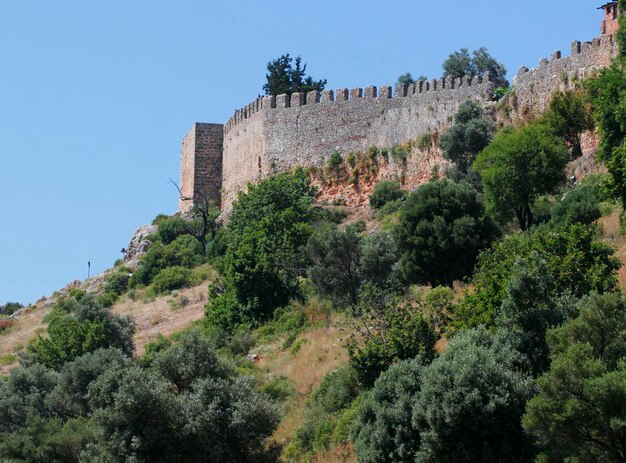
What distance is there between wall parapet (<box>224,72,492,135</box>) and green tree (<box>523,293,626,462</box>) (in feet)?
80.2

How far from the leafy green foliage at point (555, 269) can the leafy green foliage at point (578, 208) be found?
5.57 metres

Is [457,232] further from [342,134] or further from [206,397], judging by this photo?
[342,134]

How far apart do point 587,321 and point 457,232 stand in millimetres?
11930

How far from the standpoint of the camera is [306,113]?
51.0 meters

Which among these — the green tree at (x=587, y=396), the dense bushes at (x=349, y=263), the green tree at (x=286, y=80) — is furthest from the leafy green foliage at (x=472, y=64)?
the green tree at (x=587, y=396)

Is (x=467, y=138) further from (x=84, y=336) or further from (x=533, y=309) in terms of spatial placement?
(x=533, y=309)

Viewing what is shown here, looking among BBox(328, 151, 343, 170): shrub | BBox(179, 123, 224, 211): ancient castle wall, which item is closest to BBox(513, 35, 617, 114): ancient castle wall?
BBox(328, 151, 343, 170): shrub

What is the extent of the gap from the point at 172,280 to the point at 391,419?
83.4 ft

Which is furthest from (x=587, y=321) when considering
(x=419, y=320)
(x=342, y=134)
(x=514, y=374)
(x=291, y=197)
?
(x=342, y=134)

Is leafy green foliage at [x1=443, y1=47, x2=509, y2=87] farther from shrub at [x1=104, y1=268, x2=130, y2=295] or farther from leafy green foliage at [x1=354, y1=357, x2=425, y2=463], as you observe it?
leafy green foliage at [x1=354, y1=357, x2=425, y2=463]

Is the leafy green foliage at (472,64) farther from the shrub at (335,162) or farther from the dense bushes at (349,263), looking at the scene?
the dense bushes at (349,263)

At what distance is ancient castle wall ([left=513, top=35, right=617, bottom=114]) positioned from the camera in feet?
126

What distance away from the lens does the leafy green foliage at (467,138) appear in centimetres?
4106

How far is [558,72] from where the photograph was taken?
40031mm
